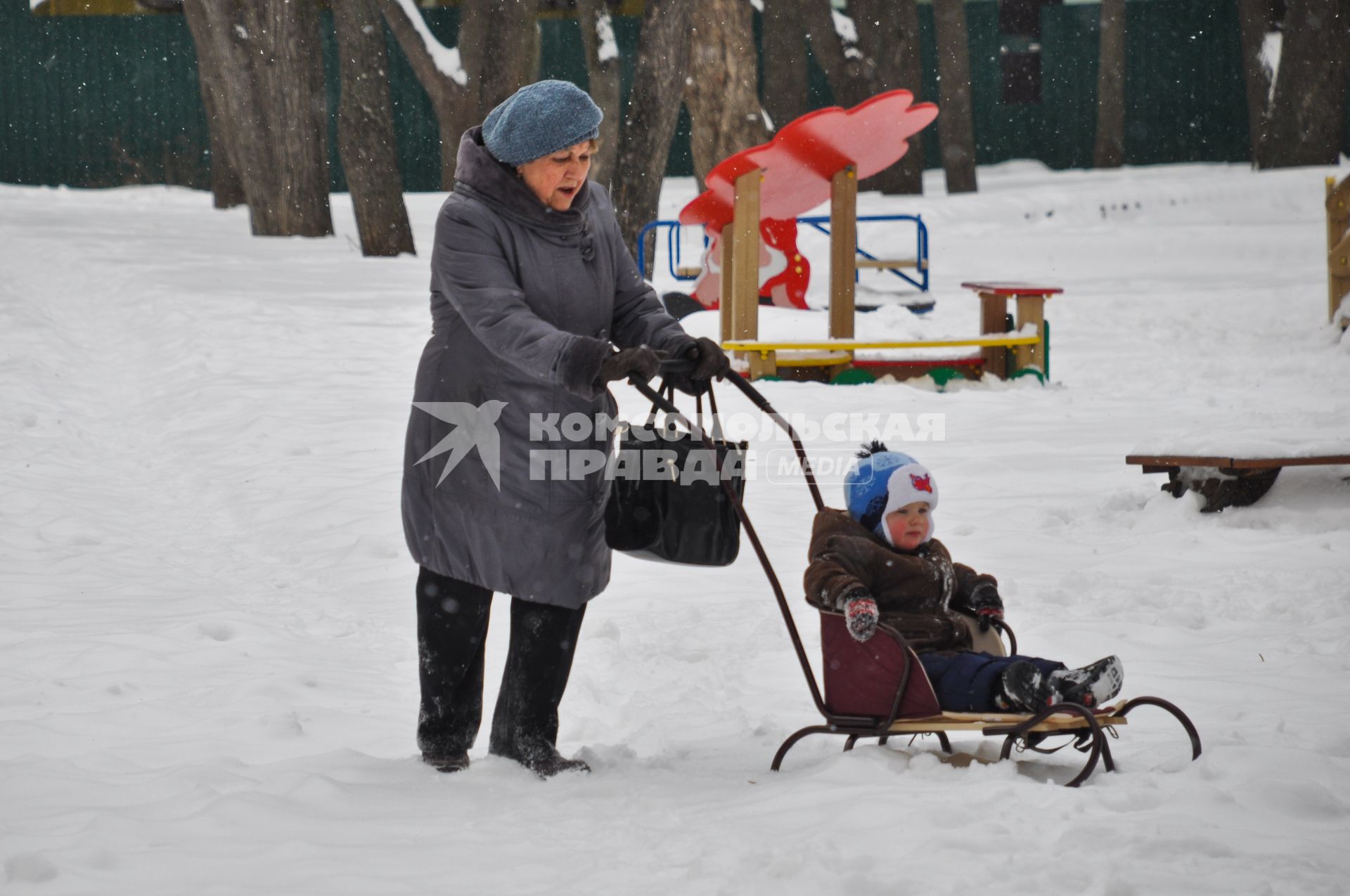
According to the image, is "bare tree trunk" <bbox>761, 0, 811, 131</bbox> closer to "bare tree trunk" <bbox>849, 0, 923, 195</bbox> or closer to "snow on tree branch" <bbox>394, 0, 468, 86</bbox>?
"bare tree trunk" <bbox>849, 0, 923, 195</bbox>

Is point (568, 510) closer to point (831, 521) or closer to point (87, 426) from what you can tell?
point (831, 521)

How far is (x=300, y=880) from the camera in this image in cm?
295

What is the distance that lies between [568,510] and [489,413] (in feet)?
1.01

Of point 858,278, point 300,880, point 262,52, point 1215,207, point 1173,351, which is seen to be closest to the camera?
point 300,880

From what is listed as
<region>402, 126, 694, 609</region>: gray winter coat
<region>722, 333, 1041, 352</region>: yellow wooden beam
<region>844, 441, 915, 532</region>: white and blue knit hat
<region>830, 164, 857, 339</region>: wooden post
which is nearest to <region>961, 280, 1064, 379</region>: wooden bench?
<region>722, 333, 1041, 352</region>: yellow wooden beam

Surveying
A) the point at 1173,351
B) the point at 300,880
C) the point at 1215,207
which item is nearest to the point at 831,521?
the point at 300,880

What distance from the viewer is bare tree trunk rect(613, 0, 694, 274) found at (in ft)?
44.2

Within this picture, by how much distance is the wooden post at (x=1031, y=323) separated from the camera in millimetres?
10531

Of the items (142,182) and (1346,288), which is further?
(142,182)

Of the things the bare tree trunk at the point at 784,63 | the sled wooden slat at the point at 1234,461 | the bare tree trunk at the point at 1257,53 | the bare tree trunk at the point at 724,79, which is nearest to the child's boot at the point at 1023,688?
the sled wooden slat at the point at 1234,461

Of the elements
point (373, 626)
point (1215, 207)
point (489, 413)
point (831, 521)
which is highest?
point (1215, 207)

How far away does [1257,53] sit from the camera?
21.5 m

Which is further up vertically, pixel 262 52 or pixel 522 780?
pixel 262 52

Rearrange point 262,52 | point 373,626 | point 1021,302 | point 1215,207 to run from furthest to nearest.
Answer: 1. point 1215,207
2. point 262,52
3. point 1021,302
4. point 373,626
